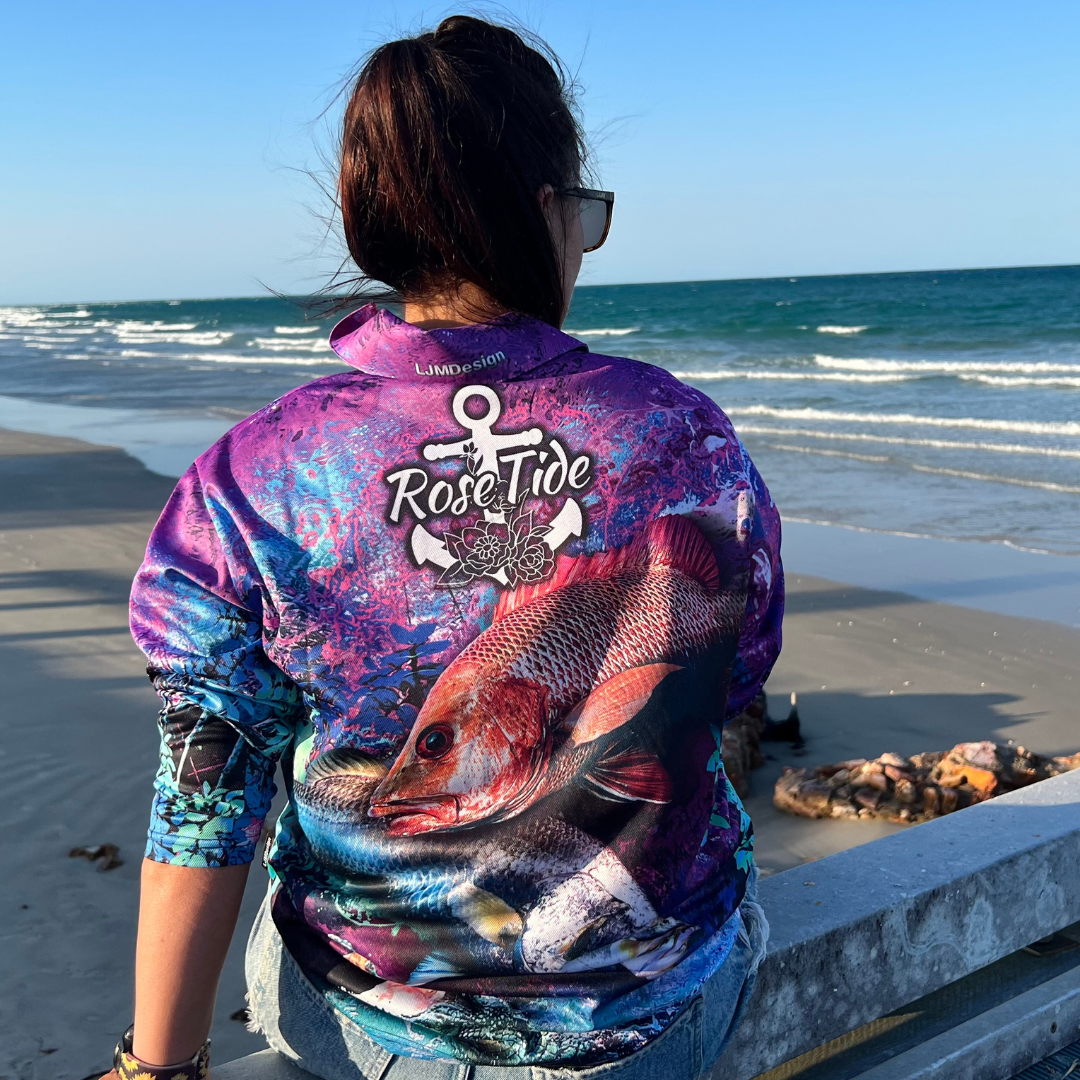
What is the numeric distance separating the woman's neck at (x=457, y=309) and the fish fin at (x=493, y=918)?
0.64 m

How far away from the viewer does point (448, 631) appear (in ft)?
4.00

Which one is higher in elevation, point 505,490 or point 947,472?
point 505,490

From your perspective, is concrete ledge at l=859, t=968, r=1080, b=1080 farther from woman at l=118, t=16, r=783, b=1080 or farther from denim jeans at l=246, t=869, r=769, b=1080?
woman at l=118, t=16, r=783, b=1080

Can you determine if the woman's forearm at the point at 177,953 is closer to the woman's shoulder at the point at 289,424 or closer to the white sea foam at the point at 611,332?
the woman's shoulder at the point at 289,424

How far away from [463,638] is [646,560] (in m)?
0.23

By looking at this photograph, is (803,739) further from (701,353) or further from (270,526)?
(701,353)

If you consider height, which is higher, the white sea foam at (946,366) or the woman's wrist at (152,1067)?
the woman's wrist at (152,1067)

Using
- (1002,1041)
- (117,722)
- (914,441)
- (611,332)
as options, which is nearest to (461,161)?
(1002,1041)

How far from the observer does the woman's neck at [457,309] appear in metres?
1.28

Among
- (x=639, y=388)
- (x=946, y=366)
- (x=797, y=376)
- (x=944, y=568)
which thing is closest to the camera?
(x=639, y=388)

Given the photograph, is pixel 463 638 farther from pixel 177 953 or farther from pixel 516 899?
pixel 177 953

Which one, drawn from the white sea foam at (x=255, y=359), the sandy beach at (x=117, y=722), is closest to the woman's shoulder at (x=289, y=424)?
the sandy beach at (x=117, y=722)

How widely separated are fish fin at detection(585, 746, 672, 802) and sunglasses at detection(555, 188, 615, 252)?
63 cm

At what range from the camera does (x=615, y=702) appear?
1213 mm
